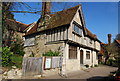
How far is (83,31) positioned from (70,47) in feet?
15.0

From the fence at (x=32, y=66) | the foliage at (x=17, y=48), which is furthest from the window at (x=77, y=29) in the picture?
the foliage at (x=17, y=48)

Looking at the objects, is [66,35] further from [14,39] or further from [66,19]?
[14,39]

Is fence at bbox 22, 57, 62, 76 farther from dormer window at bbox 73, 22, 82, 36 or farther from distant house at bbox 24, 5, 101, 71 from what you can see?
dormer window at bbox 73, 22, 82, 36

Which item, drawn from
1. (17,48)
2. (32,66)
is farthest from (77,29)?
(17,48)

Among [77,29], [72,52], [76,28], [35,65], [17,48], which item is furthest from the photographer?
[17,48]

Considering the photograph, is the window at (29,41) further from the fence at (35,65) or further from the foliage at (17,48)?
the fence at (35,65)

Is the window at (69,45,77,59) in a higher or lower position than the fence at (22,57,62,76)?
higher

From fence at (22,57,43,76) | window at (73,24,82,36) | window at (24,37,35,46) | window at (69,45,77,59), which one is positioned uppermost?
window at (73,24,82,36)

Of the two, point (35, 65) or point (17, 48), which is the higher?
point (17, 48)

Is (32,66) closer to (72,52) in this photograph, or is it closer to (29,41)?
(72,52)

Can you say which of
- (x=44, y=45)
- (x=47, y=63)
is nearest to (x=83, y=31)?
(x=44, y=45)

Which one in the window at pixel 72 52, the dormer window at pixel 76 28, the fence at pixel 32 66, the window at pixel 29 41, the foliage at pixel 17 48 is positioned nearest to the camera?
the fence at pixel 32 66

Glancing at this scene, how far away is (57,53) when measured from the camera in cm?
1087

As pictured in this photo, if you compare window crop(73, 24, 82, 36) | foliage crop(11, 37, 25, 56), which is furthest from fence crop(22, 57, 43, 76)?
foliage crop(11, 37, 25, 56)
